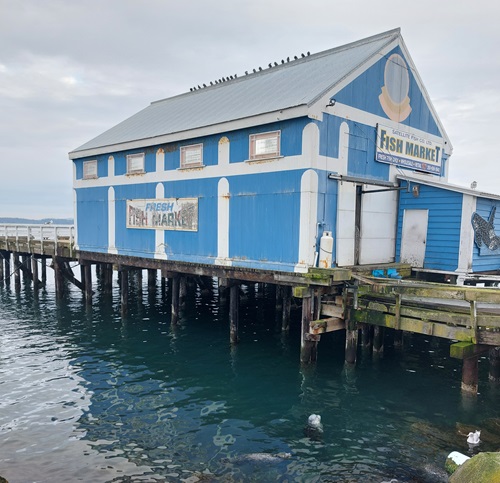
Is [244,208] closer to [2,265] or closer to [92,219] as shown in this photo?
[92,219]

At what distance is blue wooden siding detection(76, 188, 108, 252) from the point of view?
21.2 metres

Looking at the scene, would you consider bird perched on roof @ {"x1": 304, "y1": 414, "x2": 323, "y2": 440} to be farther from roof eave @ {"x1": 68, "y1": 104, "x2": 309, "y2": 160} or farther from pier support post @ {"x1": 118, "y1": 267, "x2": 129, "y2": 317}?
pier support post @ {"x1": 118, "y1": 267, "x2": 129, "y2": 317}

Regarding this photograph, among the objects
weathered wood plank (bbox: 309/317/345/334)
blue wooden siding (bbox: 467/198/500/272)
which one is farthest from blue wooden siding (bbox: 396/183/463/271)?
weathered wood plank (bbox: 309/317/345/334)

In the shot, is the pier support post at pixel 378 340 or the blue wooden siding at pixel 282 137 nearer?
the blue wooden siding at pixel 282 137

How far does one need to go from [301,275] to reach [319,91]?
571cm

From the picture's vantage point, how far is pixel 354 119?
14.2 m

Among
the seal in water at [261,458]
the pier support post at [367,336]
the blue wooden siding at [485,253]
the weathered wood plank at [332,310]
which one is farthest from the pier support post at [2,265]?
the blue wooden siding at [485,253]

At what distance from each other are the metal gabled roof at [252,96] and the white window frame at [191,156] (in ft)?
2.46

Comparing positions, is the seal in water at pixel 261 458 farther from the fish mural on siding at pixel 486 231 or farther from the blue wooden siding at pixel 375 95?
the blue wooden siding at pixel 375 95

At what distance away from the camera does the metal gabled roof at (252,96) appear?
564 inches

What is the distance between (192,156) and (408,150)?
8426 millimetres

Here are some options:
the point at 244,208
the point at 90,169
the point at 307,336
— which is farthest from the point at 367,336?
the point at 90,169

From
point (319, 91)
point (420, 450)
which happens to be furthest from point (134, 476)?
point (319, 91)

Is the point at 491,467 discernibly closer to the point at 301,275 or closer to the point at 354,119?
the point at 301,275
